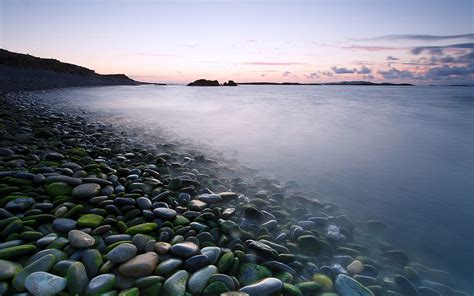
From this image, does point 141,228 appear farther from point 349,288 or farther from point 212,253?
point 349,288

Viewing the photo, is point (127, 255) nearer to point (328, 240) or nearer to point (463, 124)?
point (328, 240)

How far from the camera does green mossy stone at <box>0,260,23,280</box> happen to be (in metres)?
2.16

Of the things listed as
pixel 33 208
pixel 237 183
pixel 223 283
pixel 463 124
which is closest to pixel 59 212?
pixel 33 208

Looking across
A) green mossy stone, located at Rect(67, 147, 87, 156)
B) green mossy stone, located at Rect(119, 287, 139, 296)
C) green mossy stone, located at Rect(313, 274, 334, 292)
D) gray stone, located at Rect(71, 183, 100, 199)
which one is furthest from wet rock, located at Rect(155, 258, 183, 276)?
green mossy stone, located at Rect(67, 147, 87, 156)

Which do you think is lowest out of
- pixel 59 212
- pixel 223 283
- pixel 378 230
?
pixel 378 230

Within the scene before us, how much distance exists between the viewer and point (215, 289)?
89.1 inches

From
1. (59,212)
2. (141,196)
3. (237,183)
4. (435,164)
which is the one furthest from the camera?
(435,164)

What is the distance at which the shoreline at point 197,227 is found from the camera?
2.54m

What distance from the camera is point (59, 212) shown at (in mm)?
3080

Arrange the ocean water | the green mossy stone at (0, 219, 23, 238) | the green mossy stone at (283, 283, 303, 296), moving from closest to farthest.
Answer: the green mossy stone at (283, 283, 303, 296) < the green mossy stone at (0, 219, 23, 238) < the ocean water

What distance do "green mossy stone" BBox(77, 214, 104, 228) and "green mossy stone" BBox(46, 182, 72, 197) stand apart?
71 centimetres

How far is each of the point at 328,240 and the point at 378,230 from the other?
34.6 inches

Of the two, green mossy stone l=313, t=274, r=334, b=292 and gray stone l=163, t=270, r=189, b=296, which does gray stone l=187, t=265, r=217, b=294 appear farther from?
green mossy stone l=313, t=274, r=334, b=292

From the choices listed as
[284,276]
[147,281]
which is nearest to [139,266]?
[147,281]
